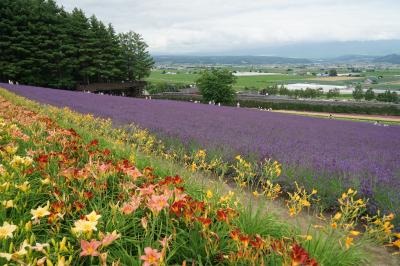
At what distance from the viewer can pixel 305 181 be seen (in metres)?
5.25

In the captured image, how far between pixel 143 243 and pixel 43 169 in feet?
4.40

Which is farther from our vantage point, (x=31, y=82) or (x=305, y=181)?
(x=31, y=82)

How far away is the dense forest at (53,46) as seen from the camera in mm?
35031

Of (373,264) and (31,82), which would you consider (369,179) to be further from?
(31,82)

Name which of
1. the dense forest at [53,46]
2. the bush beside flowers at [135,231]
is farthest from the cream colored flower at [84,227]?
the dense forest at [53,46]

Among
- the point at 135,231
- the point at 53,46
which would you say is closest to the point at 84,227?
the point at 135,231

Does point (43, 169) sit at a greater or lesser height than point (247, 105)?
greater

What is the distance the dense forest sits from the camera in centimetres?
3503

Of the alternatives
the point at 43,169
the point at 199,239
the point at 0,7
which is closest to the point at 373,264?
the point at 199,239

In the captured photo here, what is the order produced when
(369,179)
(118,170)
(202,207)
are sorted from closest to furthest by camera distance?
(202,207) → (118,170) → (369,179)

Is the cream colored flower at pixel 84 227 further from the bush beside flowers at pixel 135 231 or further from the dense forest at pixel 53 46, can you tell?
the dense forest at pixel 53 46

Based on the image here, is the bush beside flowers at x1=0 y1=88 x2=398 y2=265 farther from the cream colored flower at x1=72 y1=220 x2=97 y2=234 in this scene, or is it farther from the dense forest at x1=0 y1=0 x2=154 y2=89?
the dense forest at x1=0 y1=0 x2=154 y2=89

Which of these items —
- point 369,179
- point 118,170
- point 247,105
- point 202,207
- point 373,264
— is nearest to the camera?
point 202,207

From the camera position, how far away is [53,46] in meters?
37.9
